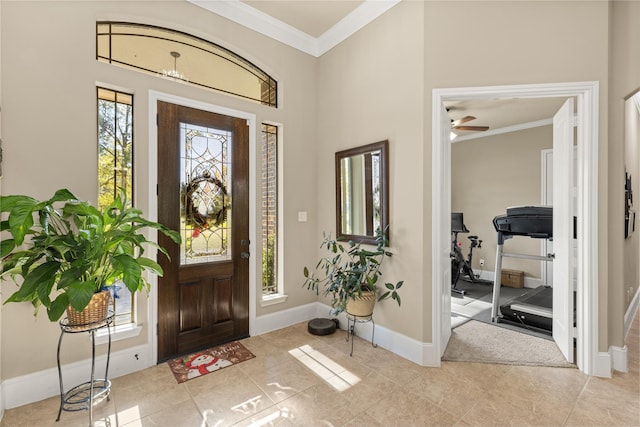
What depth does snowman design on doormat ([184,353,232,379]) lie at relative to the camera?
7.95ft

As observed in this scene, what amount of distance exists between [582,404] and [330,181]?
8.98ft

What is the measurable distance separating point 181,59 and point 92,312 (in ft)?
7.34

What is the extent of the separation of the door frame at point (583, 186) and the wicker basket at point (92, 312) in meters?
2.41

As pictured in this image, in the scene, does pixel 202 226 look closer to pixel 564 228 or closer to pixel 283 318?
pixel 283 318

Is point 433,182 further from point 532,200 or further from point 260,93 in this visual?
point 532,200

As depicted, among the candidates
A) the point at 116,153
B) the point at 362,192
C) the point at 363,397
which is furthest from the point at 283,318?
the point at 116,153

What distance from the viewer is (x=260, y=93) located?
10.9 ft

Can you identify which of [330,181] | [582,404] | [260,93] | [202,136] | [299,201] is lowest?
[582,404]

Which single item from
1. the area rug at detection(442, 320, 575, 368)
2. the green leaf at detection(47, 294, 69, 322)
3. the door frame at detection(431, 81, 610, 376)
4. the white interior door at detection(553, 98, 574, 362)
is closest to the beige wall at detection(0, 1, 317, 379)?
the green leaf at detection(47, 294, 69, 322)

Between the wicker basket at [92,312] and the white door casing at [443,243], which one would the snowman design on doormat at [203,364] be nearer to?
the wicker basket at [92,312]

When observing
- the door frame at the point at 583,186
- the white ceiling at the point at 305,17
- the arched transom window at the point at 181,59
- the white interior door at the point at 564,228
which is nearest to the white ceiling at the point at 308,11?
the white ceiling at the point at 305,17

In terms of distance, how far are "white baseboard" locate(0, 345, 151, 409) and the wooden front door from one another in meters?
0.20

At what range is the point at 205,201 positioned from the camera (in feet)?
9.34

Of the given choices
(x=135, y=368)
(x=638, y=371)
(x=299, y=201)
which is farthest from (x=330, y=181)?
(x=638, y=371)
